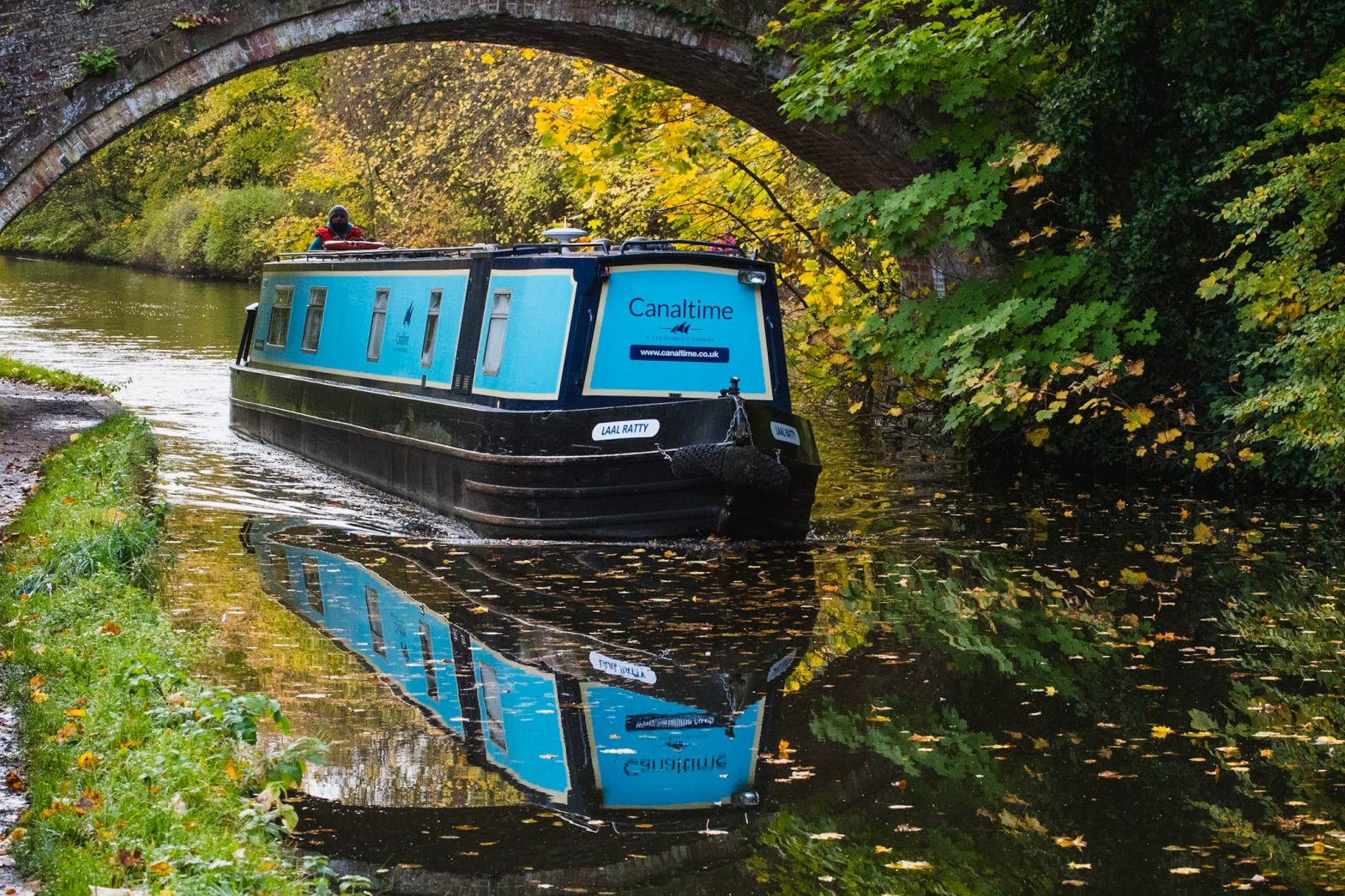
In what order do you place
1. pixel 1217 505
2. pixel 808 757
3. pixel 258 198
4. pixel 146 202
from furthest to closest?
1. pixel 146 202
2. pixel 258 198
3. pixel 1217 505
4. pixel 808 757

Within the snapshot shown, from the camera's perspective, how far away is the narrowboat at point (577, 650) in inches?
215

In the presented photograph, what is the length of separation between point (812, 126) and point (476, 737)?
8797 millimetres

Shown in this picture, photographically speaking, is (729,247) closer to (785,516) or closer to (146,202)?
(785,516)

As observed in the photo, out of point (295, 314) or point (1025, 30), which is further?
point (295, 314)

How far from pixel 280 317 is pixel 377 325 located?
280 centimetres

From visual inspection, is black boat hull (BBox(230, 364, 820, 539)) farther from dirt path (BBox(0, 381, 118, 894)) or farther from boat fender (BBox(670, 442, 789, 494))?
dirt path (BBox(0, 381, 118, 894))

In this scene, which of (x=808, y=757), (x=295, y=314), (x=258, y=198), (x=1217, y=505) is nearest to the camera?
(x=808, y=757)

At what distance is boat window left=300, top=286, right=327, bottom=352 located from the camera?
13.7 m

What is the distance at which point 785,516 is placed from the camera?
9.70m

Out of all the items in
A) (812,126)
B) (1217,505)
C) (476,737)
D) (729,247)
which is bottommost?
(476,737)

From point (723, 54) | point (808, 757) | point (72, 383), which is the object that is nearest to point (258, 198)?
point (72, 383)

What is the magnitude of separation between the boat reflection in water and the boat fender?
0.46m

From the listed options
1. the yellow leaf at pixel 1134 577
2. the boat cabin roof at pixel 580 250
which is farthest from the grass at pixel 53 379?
the yellow leaf at pixel 1134 577

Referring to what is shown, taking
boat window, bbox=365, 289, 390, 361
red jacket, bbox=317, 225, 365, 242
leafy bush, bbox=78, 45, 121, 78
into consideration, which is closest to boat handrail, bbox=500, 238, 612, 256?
boat window, bbox=365, 289, 390, 361
